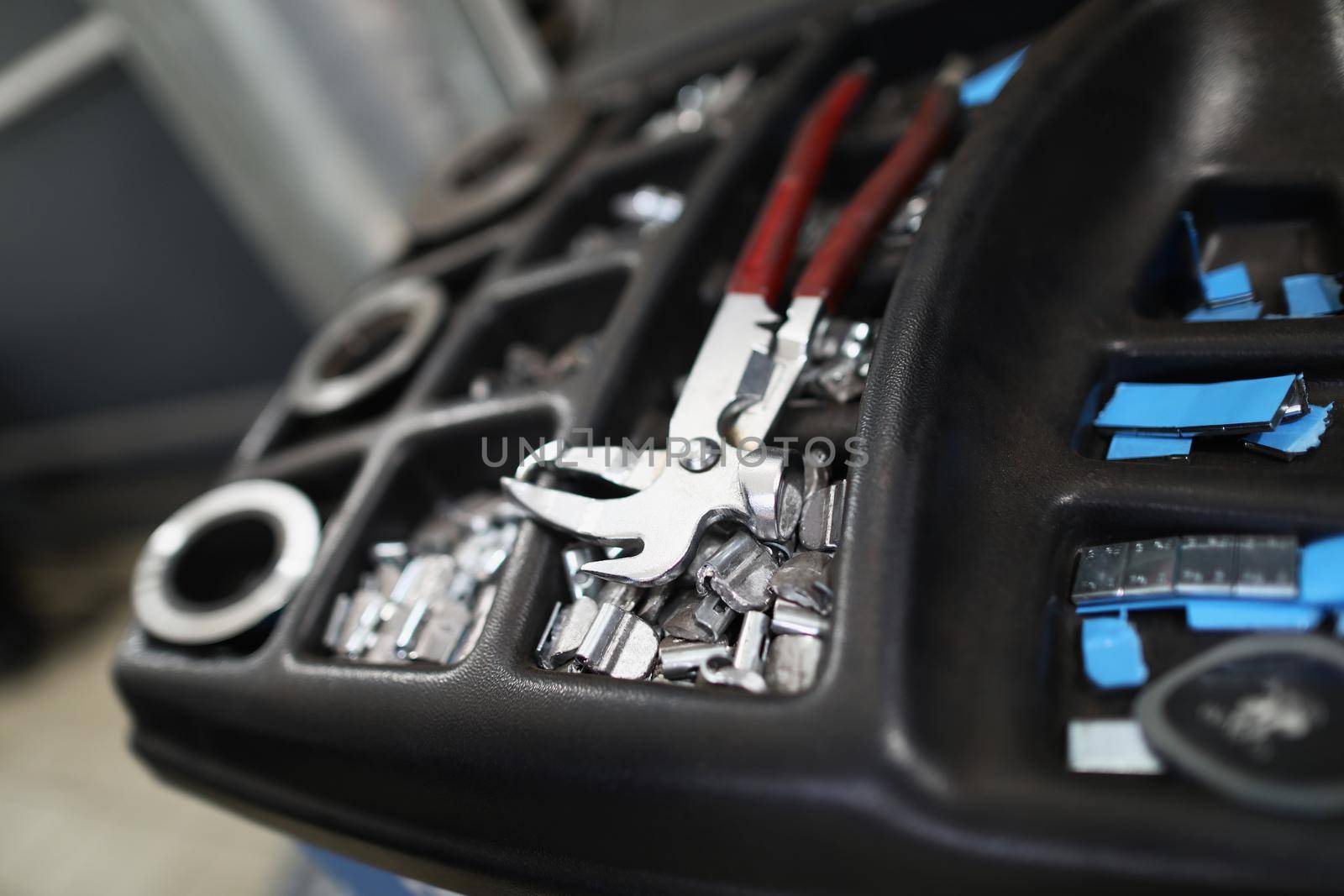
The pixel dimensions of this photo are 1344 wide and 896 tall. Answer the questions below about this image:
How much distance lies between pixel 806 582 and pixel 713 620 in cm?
7

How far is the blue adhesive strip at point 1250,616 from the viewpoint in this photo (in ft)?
1.41

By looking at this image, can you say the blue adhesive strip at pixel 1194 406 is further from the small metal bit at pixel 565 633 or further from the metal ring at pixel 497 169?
the metal ring at pixel 497 169

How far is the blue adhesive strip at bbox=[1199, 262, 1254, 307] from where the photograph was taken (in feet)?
2.00

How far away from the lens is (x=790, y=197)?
2.45 feet

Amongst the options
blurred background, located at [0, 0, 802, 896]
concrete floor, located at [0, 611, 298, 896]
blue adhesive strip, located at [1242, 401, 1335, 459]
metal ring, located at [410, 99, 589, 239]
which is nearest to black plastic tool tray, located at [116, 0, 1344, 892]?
→ blue adhesive strip, located at [1242, 401, 1335, 459]

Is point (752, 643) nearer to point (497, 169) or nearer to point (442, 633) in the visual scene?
point (442, 633)

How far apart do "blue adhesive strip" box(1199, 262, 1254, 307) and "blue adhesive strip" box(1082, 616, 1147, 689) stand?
286 millimetres

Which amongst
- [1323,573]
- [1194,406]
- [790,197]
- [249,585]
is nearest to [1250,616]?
[1323,573]

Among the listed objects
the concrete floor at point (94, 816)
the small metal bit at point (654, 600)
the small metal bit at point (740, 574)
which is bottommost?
the concrete floor at point (94, 816)

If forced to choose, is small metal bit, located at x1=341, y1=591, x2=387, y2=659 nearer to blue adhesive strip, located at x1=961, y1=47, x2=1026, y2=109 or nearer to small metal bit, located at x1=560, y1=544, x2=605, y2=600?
small metal bit, located at x1=560, y1=544, x2=605, y2=600

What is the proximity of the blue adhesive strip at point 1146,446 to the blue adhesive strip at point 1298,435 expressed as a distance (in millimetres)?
36

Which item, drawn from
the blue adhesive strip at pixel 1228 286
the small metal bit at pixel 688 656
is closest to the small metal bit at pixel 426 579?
the small metal bit at pixel 688 656

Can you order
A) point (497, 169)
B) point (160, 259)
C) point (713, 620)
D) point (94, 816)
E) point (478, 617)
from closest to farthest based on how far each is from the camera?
point (713, 620) → point (478, 617) → point (497, 169) → point (94, 816) → point (160, 259)

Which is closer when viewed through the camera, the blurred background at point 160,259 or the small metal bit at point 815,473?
the small metal bit at point 815,473
